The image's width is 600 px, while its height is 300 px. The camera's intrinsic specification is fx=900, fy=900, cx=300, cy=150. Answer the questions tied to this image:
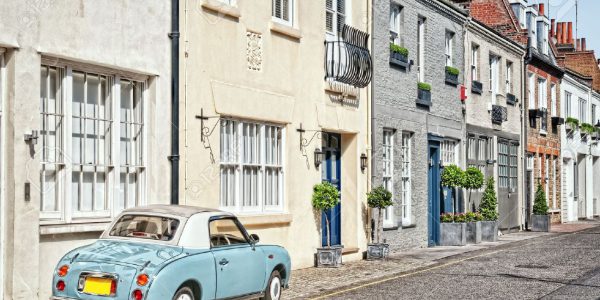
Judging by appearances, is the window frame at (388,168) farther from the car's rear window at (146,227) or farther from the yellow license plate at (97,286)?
the yellow license plate at (97,286)

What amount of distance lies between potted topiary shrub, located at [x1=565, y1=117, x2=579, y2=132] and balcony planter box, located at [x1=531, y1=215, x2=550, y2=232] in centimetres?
930

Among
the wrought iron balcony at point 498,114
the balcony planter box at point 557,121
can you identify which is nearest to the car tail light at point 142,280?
the wrought iron balcony at point 498,114

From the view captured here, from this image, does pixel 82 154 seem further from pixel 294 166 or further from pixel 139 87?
pixel 294 166

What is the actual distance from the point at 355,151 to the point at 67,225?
956 cm

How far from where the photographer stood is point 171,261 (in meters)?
9.74

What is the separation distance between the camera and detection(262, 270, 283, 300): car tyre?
12039 millimetres

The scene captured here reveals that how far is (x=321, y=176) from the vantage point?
61.8ft

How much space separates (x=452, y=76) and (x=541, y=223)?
951 cm

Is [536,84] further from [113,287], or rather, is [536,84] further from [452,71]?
[113,287]

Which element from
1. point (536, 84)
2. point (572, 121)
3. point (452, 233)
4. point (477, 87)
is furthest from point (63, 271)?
point (572, 121)

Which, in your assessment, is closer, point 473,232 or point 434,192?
point 434,192

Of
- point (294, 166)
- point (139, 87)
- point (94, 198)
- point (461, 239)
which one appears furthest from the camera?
point (461, 239)

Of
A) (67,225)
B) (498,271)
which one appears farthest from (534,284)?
(67,225)

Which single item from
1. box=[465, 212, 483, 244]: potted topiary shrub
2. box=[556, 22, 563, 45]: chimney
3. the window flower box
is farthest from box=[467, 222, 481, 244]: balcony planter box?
box=[556, 22, 563, 45]: chimney
